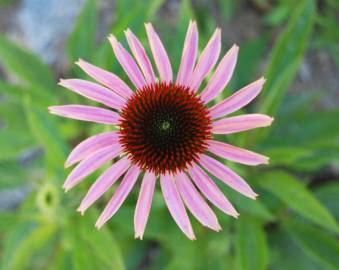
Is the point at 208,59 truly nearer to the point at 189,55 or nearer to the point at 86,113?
the point at 189,55

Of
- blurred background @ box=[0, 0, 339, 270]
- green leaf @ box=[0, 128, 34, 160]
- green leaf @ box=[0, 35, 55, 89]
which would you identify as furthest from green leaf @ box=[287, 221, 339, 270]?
green leaf @ box=[0, 35, 55, 89]

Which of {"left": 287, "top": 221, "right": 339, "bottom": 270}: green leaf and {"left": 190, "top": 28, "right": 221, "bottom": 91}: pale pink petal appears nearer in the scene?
{"left": 190, "top": 28, "right": 221, "bottom": 91}: pale pink petal

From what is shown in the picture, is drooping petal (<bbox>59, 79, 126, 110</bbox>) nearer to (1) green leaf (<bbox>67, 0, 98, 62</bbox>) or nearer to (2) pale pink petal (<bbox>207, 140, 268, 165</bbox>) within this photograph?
(2) pale pink petal (<bbox>207, 140, 268, 165</bbox>)

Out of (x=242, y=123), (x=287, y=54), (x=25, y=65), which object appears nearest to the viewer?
(x=242, y=123)

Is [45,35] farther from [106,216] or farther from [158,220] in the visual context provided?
[106,216]

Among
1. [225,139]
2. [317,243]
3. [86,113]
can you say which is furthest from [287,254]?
[86,113]

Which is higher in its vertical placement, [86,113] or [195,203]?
[86,113]
